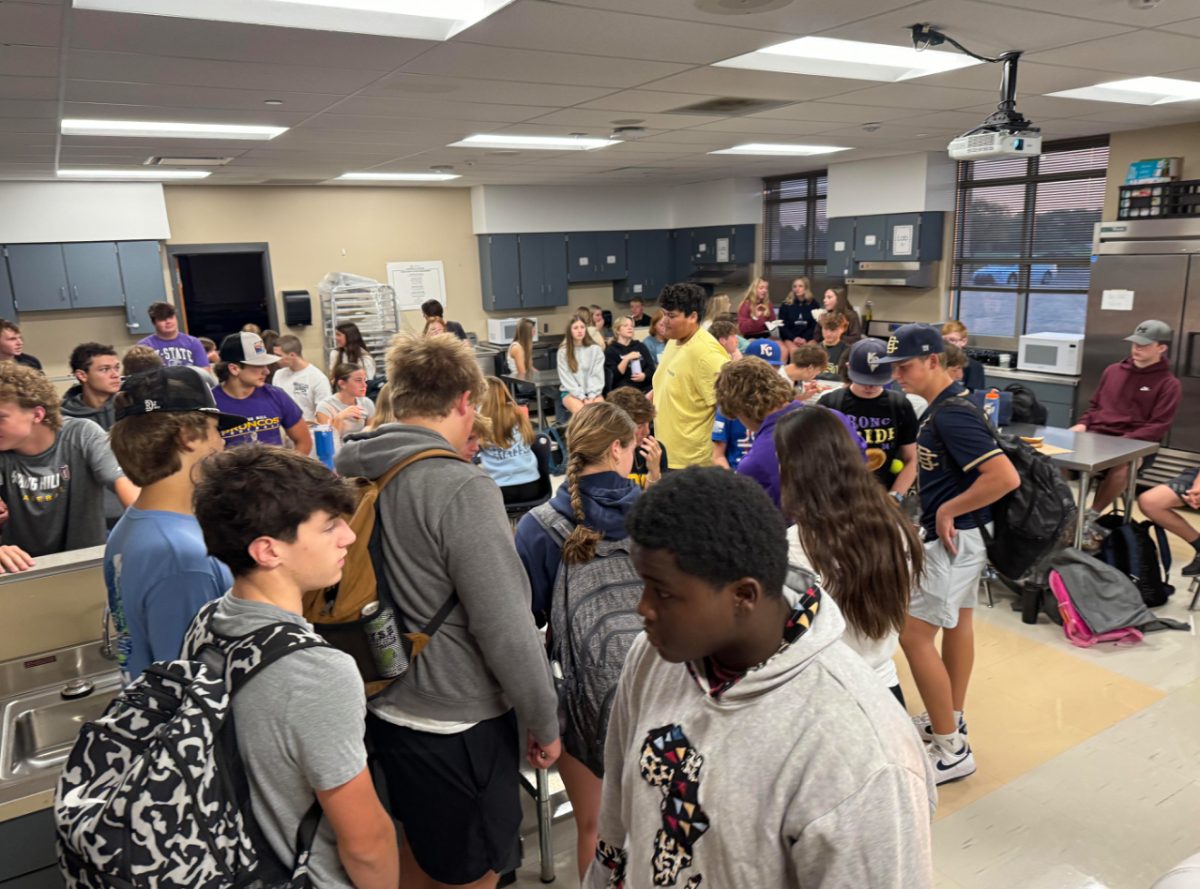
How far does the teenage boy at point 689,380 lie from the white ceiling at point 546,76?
3.66ft

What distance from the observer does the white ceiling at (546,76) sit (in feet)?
9.62

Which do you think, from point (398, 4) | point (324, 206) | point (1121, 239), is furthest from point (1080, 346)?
point (324, 206)

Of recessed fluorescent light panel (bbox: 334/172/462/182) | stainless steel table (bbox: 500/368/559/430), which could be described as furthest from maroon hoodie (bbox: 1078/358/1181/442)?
recessed fluorescent light panel (bbox: 334/172/462/182)

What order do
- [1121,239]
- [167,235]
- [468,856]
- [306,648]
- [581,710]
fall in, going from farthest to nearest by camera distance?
1. [167,235]
2. [1121,239]
3. [581,710]
4. [468,856]
5. [306,648]

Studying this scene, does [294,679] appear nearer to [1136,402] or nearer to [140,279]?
[1136,402]

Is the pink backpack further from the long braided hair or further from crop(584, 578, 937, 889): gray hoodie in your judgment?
crop(584, 578, 937, 889): gray hoodie

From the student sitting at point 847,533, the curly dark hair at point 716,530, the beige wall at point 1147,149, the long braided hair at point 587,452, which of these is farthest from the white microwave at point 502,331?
the curly dark hair at point 716,530

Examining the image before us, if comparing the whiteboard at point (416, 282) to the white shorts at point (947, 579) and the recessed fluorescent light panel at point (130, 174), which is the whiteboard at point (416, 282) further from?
the white shorts at point (947, 579)

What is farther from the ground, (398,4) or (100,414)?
(398,4)

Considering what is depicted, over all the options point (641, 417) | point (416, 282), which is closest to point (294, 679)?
point (641, 417)

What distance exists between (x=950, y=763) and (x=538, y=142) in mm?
5117

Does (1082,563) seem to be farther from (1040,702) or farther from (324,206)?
(324,206)

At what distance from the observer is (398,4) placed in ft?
9.71

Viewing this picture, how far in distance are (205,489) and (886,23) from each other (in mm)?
3117
